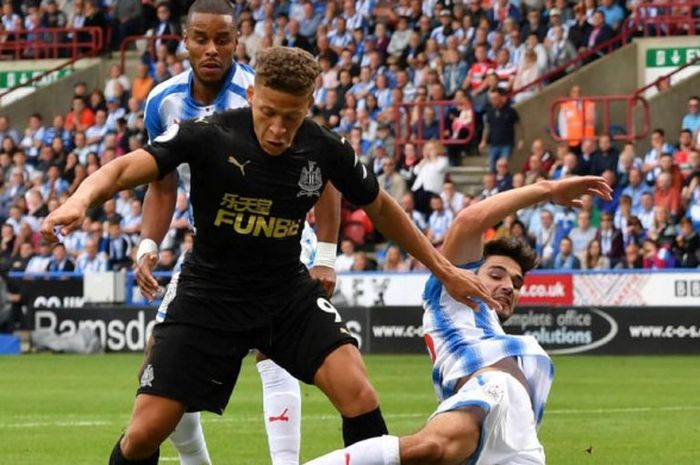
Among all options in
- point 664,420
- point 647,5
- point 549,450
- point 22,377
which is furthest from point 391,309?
point 549,450

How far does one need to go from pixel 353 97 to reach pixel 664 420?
1661 cm

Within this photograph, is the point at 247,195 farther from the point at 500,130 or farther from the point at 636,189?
the point at 500,130

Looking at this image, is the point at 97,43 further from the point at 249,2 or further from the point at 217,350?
the point at 217,350

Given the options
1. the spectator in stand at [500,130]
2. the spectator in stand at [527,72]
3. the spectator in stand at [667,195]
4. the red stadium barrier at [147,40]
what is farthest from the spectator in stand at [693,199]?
the red stadium barrier at [147,40]

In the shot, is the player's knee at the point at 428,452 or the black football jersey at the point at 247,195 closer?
the player's knee at the point at 428,452

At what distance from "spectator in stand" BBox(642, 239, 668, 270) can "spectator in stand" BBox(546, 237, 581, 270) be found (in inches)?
38.8

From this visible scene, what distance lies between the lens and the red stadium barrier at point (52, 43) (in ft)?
124

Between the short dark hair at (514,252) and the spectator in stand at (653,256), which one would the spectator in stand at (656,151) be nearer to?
the spectator in stand at (653,256)

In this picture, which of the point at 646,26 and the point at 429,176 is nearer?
the point at 429,176

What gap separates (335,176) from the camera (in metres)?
8.08

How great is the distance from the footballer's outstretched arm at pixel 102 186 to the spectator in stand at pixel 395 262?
18269 millimetres

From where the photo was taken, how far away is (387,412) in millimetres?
15273

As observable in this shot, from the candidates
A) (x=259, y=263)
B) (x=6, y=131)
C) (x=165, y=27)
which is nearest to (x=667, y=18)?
(x=165, y=27)

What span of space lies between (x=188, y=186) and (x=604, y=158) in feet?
59.6
